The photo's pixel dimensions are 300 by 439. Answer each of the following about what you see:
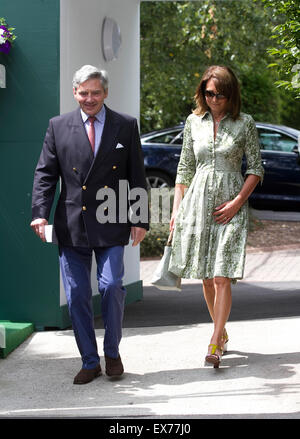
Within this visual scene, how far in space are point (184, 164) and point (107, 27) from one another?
2539mm

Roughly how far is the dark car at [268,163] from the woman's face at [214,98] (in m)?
10.1

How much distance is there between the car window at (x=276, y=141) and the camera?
16.5 metres

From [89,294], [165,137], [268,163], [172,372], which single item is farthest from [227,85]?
[165,137]

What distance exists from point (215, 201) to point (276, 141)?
10.9m

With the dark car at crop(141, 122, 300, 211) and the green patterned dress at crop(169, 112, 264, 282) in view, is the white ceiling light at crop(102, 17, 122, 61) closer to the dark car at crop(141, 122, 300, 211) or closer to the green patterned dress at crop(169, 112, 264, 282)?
the green patterned dress at crop(169, 112, 264, 282)

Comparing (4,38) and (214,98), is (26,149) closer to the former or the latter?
(4,38)

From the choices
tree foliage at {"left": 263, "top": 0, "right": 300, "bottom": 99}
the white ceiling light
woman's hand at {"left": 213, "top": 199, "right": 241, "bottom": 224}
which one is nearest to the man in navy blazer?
woman's hand at {"left": 213, "top": 199, "right": 241, "bottom": 224}

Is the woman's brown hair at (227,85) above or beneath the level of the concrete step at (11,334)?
above

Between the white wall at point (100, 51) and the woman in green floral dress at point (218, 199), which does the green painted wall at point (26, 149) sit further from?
the woman in green floral dress at point (218, 199)

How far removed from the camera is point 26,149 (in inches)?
287

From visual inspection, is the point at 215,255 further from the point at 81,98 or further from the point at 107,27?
the point at 107,27

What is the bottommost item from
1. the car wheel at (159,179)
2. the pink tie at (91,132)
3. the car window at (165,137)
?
the car wheel at (159,179)

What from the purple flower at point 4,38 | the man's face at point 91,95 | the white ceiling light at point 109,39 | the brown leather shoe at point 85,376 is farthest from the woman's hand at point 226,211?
the white ceiling light at point 109,39

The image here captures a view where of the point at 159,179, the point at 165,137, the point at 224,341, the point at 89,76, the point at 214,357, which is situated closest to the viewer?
the point at 89,76
